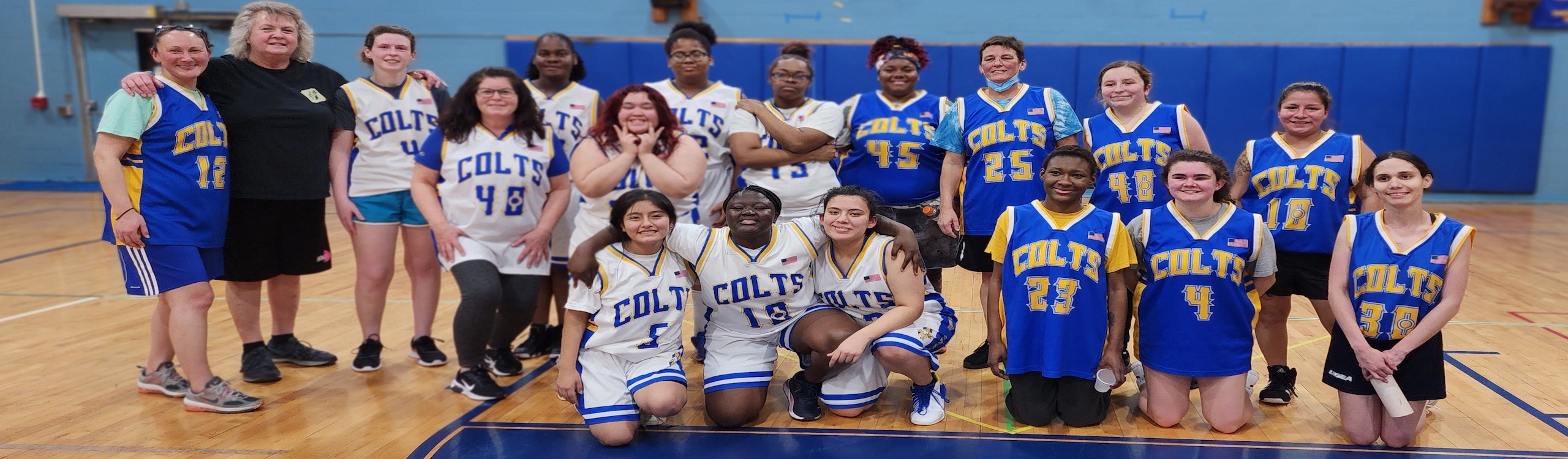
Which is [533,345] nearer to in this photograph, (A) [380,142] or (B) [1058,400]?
(A) [380,142]

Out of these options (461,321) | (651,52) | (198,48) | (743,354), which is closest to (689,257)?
A: (743,354)

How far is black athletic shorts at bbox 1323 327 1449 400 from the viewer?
3186 millimetres

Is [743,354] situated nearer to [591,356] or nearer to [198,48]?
[591,356]

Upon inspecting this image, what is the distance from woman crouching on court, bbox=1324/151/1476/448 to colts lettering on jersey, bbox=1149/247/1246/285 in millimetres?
293

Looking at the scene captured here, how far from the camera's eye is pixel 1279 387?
148 inches

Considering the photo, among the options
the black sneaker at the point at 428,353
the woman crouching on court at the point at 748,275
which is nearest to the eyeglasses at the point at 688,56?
the woman crouching on court at the point at 748,275

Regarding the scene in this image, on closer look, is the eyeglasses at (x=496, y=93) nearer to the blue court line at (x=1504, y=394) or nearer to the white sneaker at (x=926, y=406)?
the white sneaker at (x=926, y=406)

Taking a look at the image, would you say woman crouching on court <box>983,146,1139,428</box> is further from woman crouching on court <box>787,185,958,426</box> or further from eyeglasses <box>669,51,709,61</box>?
eyeglasses <box>669,51,709,61</box>

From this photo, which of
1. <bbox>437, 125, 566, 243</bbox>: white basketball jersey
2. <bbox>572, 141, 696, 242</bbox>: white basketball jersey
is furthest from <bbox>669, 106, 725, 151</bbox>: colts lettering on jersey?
<bbox>437, 125, 566, 243</bbox>: white basketball jersey

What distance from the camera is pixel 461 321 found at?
12.4 feet

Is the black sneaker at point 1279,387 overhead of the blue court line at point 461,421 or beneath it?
overhead

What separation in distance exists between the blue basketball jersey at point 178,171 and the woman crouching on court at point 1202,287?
10.7ft

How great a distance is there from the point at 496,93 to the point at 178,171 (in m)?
1.11

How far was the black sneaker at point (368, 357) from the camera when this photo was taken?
428 centimetres
